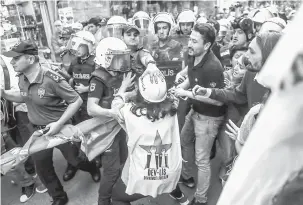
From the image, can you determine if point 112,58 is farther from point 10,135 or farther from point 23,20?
point 23,20

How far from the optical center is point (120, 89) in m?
2.45

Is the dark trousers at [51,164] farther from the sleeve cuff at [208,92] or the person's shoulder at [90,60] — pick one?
the sleeve cuff at [208,92]

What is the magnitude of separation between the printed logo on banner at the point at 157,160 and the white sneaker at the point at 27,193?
6.49 ft

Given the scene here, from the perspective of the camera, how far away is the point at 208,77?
8.32 ft

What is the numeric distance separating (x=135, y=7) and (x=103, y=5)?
2530 mm

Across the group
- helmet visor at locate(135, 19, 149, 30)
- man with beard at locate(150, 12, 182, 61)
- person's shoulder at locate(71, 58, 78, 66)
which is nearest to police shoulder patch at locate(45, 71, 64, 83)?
person's shoulder at locate(71, 58, 78, 66)

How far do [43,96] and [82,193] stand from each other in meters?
→ 1.39

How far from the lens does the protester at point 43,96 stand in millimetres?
2488

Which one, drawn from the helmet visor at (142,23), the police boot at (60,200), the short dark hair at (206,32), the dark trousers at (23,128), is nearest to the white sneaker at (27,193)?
the dark trousers at (23,128)

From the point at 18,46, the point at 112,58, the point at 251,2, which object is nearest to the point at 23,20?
the point at 18,46

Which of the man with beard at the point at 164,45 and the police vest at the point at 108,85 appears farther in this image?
the man with beard at the point at 164,45

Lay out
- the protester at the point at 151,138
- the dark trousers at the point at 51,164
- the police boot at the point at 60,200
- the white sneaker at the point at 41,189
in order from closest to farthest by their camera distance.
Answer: the protester at the point at 151,138 < the dark trousers at the point at 51,164 < the police boot at the point at 60,200 < the white sneaker at the point at 41,189

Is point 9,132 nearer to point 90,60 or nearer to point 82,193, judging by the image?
point 82,193

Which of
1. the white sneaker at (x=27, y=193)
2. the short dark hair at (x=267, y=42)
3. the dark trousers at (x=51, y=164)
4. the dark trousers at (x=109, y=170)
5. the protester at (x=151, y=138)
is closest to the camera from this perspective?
the short dark hair at (x=267, y=42)
